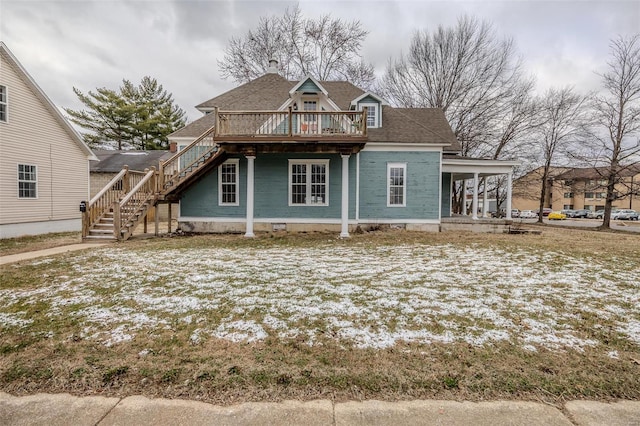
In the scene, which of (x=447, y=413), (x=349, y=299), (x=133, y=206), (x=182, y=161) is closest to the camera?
(x=447, y=413)

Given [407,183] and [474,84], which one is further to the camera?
[474,84]

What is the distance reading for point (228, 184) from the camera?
12.9 m

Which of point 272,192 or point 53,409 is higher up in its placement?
point 272,192

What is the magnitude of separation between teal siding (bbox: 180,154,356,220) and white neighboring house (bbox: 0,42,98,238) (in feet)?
20.1

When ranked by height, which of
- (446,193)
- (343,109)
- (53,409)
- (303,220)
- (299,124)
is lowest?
(53,409)

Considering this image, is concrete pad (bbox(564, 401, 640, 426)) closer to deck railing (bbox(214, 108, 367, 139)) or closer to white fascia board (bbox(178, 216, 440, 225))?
deck railing (bbox(214, 108, 367, 139))

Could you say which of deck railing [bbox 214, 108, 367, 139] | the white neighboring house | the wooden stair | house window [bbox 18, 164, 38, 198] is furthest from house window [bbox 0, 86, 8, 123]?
deck railing [bbox 214, 108, 367, 139]

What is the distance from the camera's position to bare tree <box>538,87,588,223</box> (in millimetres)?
24203

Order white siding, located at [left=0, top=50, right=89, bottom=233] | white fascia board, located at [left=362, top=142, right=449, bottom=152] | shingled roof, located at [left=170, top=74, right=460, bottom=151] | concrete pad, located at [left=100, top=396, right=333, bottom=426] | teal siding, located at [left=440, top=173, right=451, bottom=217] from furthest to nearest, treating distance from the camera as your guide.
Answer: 1. teal siding, located at [left=440, top=173, right=451, bottom=217]
2. shingled roof, located at [left=170, top=74, right=460, bottom=151]
3. white fascia board, located at [left=362, top=142, right=449, bottom=152]
4. white siding, located at [left=0, top=50, right=89, bottom=233]
5. concrete pad, located at [left=100, top=396, right=333, bottom=426]

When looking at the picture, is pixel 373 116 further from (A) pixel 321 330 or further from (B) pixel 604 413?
(B) pixel 604 413

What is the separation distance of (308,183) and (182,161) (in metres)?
5.22

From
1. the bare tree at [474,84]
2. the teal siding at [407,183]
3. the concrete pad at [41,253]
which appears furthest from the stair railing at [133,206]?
the bare tree at [474,84]

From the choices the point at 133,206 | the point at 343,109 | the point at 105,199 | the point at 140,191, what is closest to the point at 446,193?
the point at 343,109

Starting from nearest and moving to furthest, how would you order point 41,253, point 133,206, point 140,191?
point 41,253
point 133,206
point 140,191
